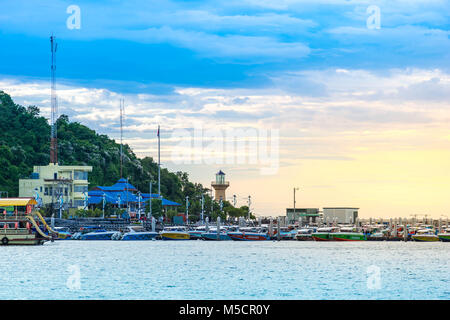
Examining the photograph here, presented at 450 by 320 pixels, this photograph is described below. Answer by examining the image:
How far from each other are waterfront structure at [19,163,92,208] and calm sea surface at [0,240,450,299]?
67.0m

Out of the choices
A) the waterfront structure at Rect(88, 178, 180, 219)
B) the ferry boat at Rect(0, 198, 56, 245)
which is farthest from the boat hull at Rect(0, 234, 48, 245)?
the waterfront structure at Rect(88, 178, 180, 219)

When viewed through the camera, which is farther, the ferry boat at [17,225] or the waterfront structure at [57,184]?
the waterfront structure at [57,184]

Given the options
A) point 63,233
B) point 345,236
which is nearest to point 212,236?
point 345,236

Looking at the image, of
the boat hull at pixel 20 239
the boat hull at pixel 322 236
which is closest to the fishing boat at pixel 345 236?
the boat hull at pixel 322 236

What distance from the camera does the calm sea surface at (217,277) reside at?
195 feet

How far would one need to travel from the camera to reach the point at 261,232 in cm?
16800

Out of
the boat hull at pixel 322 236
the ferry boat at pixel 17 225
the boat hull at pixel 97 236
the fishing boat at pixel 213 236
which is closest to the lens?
the ferry boat at pixel 17 225

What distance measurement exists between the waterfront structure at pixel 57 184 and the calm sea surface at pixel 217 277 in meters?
67.0

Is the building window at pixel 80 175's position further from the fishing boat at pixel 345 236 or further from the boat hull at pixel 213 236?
the fishing boat at pixel 345 236

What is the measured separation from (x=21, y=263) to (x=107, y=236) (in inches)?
2582

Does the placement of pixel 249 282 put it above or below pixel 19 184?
below
